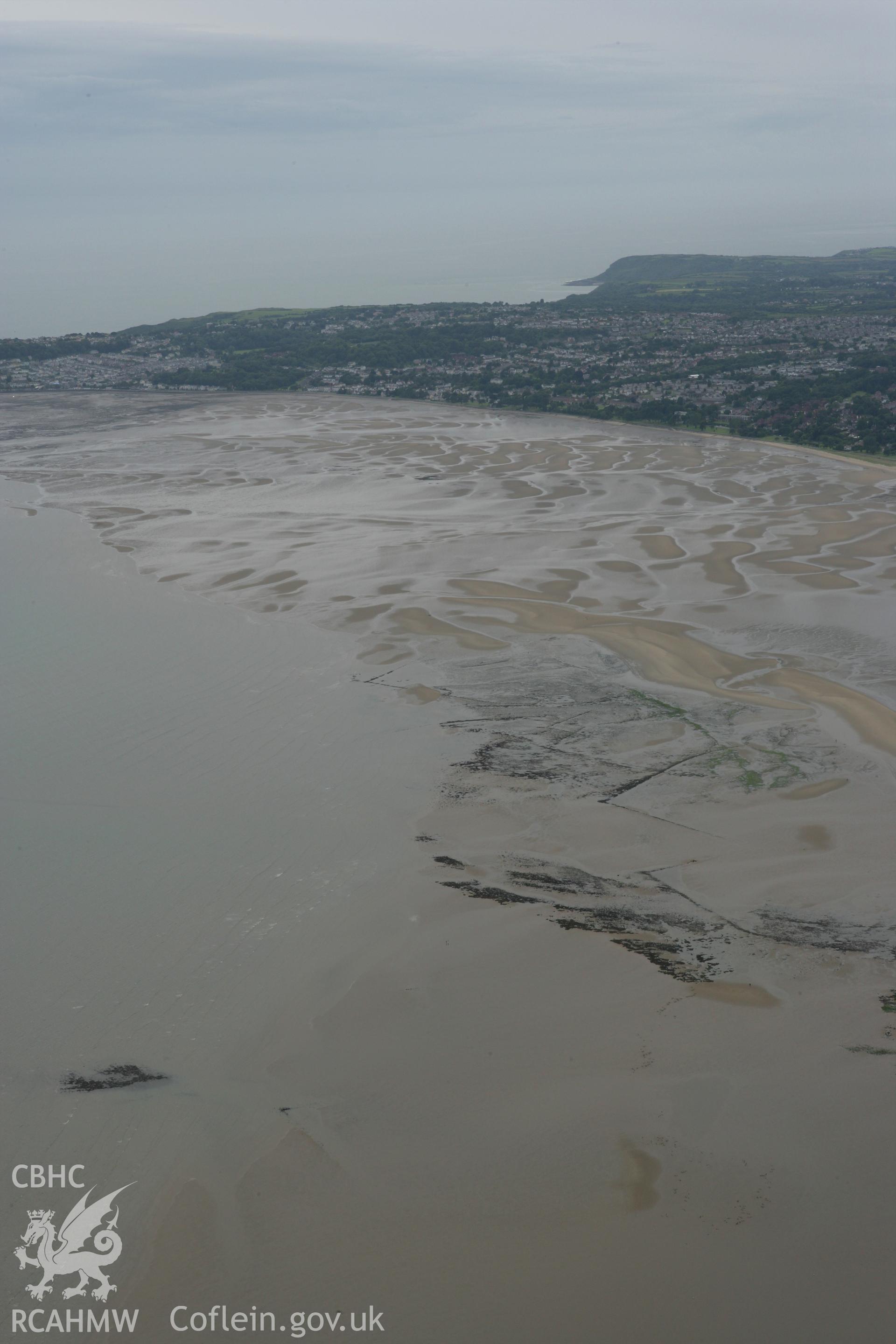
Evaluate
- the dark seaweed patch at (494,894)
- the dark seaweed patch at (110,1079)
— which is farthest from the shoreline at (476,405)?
the dark seaweed patch at (110,1079)

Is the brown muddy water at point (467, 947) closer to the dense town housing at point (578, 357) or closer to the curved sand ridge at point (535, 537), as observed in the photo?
the curved sand ridge at point (535, 537)

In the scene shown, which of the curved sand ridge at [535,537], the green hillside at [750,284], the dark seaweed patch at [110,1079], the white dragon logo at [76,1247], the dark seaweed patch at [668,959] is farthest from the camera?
the green hillside at [750,284]

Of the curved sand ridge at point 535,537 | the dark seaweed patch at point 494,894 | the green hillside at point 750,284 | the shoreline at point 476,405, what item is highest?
the green hillside at point 750,284

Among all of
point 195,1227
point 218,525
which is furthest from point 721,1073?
point 218,525

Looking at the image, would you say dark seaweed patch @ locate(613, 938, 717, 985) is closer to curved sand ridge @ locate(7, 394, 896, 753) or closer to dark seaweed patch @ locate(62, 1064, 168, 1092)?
dark seaweed patch @ locate(62, 1064, 168, 1092)

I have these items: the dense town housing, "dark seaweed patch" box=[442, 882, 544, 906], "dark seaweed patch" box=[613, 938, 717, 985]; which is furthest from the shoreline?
"dark seaweed patch" box=[613, 938, 717, 985]

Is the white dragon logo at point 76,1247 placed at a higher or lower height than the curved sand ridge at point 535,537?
lower
